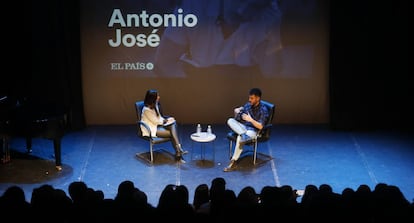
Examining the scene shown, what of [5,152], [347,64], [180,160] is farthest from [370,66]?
[5,152]

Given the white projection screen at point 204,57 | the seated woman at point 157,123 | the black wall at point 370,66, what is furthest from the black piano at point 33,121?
the black wall at point 370,66

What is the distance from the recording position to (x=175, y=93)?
11.7m

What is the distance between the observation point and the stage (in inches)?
359

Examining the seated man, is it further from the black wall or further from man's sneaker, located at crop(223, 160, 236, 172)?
the black wall

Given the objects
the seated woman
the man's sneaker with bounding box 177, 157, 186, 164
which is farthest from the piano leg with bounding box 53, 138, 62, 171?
the man's sneaker with bounding box 177, 157, 186, 164

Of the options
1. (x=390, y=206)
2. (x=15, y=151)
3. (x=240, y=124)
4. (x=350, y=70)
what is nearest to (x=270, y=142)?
(x=240, y=124)

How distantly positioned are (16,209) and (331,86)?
7.09 meters

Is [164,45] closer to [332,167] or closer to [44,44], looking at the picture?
[44,44]

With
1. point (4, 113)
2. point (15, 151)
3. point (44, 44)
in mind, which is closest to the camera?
point (4, 113)

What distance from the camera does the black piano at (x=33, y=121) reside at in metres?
9.11

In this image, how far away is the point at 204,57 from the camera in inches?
451

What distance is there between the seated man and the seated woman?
803 mm

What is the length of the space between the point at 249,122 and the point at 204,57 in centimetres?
202

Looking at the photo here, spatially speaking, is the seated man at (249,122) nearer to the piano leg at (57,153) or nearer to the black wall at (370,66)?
the black wall at (370,66)
